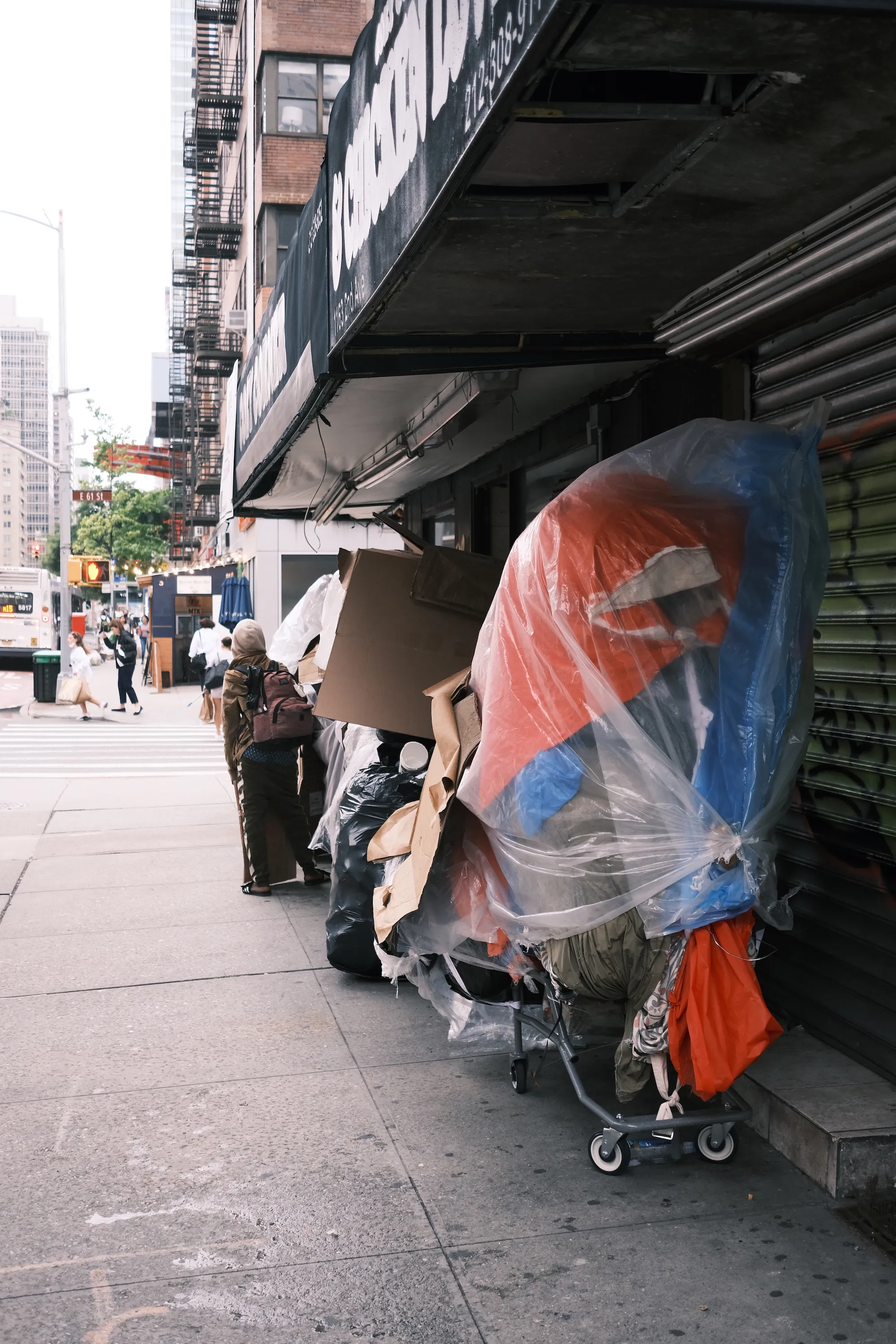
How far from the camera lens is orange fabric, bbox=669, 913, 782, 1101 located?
318cm

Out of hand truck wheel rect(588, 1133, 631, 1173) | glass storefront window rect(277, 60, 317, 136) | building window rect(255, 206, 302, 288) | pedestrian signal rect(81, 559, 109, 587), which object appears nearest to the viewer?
hand truck wheel rect(588, 1133, 631, 1173)

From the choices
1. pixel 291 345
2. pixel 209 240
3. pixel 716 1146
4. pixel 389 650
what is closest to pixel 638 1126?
pixel 716 1146

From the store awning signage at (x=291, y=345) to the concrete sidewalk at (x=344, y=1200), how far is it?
2700 millimetres

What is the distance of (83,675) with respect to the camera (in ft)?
74.6

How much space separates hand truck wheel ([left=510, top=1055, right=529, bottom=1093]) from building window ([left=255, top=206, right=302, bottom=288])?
24.5m

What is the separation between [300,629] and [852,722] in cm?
451

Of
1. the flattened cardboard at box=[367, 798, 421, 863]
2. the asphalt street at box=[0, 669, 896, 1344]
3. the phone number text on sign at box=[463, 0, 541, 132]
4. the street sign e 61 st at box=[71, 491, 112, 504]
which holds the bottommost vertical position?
the asphalt street at box=[0, 669, 896, 1344]

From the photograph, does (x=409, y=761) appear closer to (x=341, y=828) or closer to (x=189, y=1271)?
(x=341, y=828)

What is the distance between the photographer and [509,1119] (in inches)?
155

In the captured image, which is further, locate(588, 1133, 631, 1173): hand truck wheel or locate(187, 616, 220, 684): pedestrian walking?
locate(187, 616, 220, 684): pedestrian walking

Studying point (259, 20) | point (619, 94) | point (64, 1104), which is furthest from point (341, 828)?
point (259, 20)

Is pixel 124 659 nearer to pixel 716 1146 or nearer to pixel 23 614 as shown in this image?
pixel 23 614

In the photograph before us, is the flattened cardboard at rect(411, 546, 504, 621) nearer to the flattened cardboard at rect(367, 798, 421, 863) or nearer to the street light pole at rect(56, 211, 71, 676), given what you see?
the flattened cardboard at rect(367, 798, 421, 863)

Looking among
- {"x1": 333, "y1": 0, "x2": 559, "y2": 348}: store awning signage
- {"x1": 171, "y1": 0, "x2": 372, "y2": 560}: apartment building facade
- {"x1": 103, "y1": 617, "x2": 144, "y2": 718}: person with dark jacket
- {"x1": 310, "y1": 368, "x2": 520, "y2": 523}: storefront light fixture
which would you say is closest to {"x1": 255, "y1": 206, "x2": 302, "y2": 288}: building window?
{"x1": 171, "y1": 0, "x2": 372, "y2": 560}: apartment building facade
